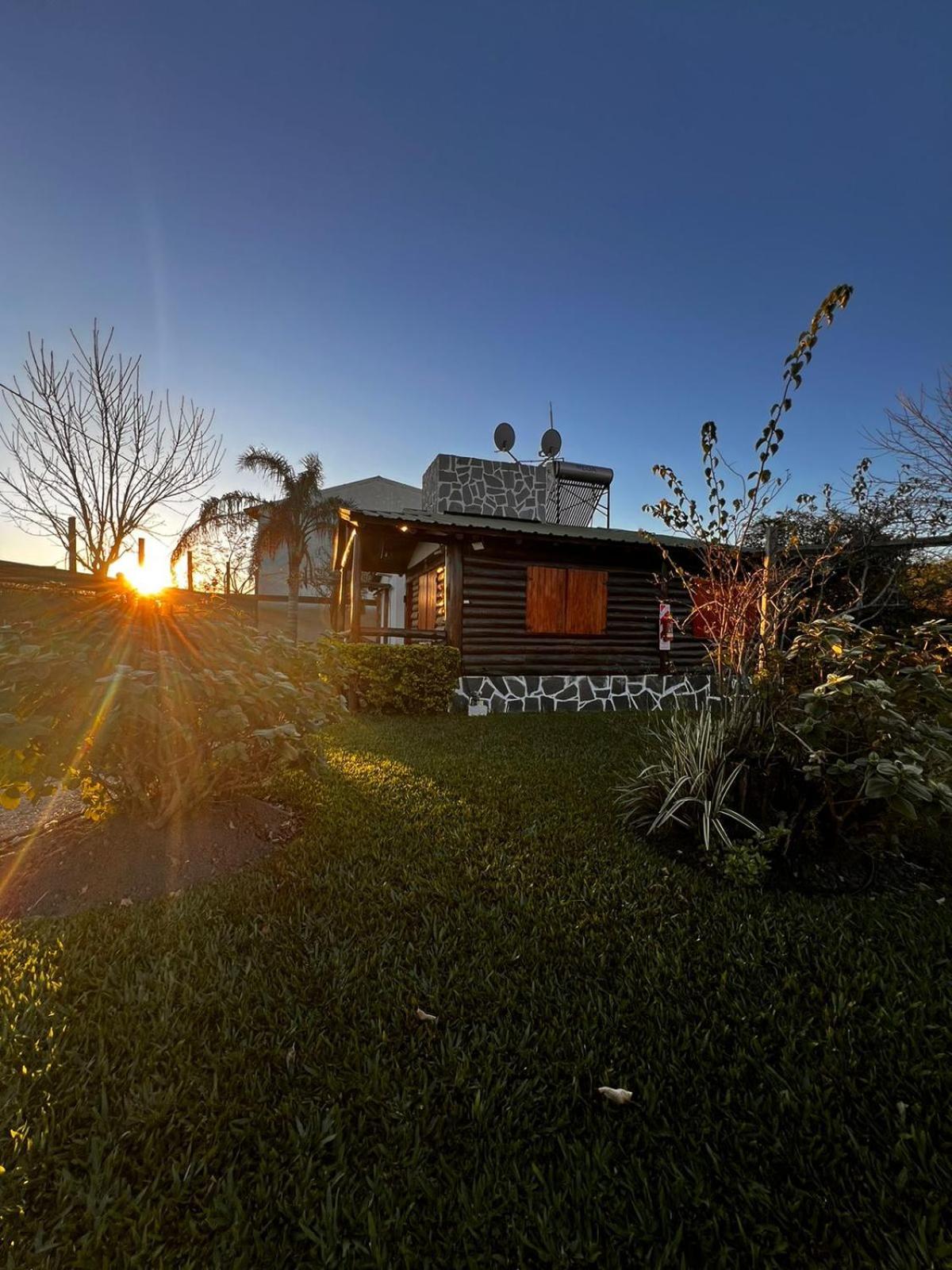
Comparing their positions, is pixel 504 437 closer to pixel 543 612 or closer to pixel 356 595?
pixel 543 612

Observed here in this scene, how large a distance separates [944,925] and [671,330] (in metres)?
10.5

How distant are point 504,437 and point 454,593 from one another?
24.0 feet

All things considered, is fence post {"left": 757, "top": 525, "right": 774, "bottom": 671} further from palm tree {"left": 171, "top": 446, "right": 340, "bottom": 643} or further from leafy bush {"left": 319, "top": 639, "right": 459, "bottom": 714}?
palm tree {"left": 171, "top": 446, "right": 340, "bottom": 643}

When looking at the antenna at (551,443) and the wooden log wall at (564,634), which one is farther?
the antenna at (551,443)

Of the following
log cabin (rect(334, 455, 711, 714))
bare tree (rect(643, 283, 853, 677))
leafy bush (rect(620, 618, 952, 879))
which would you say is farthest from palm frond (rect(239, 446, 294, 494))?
leafy bush (rect(620, 618, 952, 879))

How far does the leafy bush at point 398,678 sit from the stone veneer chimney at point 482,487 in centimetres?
605

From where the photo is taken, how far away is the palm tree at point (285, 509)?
58.7 feet

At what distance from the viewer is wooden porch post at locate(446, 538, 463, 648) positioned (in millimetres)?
9766

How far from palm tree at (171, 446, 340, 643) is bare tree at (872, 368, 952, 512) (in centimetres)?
1553

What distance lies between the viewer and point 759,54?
6.67 meters

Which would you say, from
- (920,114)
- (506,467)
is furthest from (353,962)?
(506,467)

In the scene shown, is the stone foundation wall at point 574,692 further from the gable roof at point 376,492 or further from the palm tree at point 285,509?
the gable roof at point 376,492

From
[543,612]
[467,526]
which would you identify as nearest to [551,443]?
[543,612]

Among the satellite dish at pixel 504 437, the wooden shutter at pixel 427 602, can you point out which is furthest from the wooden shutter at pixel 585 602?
the satellite dish at pixel 504 437
